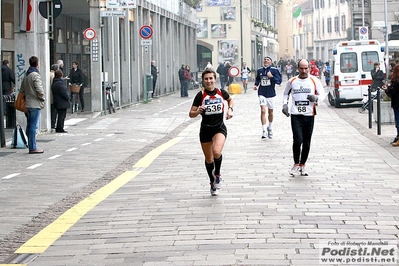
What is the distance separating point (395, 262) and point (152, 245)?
6.82 ft

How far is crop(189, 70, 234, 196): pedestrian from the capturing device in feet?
32.1

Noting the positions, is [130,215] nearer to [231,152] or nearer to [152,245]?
[152,245]

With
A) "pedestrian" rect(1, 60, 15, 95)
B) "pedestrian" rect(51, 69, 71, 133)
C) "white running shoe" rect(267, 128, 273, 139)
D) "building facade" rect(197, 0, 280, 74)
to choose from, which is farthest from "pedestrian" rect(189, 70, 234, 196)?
"building facade" rect(197, 0, 280, 74)

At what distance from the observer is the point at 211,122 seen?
989cm

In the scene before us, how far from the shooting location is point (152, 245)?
700 cm

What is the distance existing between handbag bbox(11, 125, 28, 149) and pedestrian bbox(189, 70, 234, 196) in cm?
706

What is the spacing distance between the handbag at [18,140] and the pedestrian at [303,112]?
6.37m

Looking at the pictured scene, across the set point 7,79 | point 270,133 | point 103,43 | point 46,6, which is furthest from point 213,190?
point 103,43

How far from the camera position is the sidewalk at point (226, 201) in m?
6.77

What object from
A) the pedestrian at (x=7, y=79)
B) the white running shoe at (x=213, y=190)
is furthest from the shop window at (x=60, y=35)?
the white running shoe at (x=213, y=190)

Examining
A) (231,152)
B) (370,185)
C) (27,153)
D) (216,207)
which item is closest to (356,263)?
(216,207)

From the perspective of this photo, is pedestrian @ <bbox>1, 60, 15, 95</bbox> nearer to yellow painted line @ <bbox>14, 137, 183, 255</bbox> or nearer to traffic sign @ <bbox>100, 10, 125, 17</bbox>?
traffic sign @ <bbox>100, 10, 125, 17</bbox>

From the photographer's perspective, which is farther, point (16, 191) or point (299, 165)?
point (299, 165)

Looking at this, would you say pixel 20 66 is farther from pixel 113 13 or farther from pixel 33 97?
pixel 113 13
